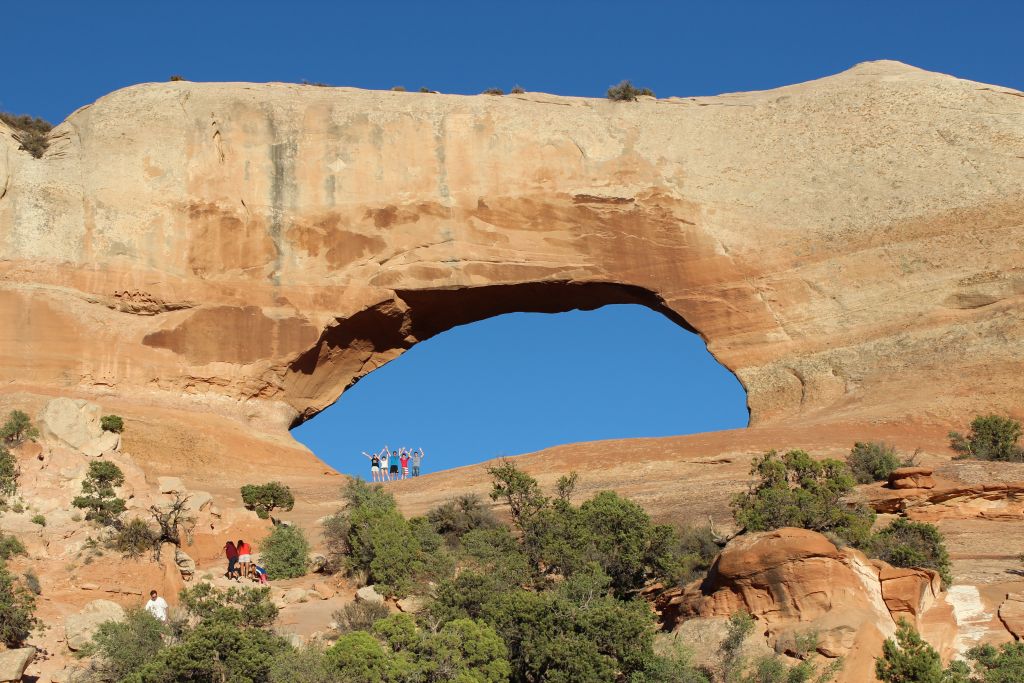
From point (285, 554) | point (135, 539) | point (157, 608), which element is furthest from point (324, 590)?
point (157, 608)

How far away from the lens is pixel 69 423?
1155 inches

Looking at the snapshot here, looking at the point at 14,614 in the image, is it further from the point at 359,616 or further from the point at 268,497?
the point at 268,497

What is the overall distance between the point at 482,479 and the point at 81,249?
13.0 m

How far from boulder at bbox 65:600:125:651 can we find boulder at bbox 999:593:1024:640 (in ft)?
34.8

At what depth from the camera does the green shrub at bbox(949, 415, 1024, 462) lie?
96.4ft

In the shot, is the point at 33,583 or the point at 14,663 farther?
the point at 33,583

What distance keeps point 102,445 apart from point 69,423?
772mm

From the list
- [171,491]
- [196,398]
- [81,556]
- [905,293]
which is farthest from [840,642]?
[196,398]

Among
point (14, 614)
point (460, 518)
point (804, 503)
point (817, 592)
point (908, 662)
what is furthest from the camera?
point (460, 518)

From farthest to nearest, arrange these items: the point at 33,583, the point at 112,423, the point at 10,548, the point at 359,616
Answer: the point at 112,423 → the point at 10,548 → the point at 33,583 → the point at 359,616

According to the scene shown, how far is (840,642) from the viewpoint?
58.4 feet

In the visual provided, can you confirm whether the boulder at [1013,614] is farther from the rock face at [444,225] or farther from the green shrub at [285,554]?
the rock face at [444,225]

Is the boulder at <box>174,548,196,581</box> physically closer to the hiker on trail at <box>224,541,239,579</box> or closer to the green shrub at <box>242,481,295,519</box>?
the hiker on trail at <box>224,541,239,579</box>

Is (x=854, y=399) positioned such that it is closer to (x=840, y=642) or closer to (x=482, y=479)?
(x=482, y=479)
